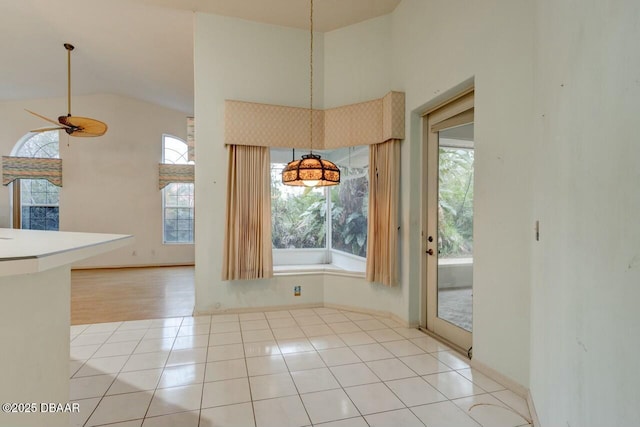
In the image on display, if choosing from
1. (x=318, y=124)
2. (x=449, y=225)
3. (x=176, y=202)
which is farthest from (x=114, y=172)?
(x=449, y=225)

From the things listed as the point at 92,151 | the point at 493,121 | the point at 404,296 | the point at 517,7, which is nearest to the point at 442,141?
the point at 493,121

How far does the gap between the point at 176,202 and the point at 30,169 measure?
118 inches

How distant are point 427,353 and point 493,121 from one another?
215 centimetres

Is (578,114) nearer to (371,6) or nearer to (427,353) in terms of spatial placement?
(427,353)

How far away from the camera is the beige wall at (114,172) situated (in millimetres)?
7043

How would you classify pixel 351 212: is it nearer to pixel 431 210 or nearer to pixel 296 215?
pixel 296 215

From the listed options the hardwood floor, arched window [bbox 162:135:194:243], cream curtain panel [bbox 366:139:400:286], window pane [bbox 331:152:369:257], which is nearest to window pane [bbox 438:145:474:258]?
cream curtain panel [bbox 366:139:400:286]

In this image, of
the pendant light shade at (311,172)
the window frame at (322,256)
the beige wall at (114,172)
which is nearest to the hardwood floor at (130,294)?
the beige wall at (114,172)

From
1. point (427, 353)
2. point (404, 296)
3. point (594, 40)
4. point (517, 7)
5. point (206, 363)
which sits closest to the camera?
point (594, 40)

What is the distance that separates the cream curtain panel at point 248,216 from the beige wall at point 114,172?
14.6 feet

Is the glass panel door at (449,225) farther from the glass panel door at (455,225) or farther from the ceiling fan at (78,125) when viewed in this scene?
the ceiling fan at (78,125)

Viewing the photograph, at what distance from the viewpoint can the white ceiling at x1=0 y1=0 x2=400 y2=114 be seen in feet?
12.7

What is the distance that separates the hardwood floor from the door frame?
3030mm

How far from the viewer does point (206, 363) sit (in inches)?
108
